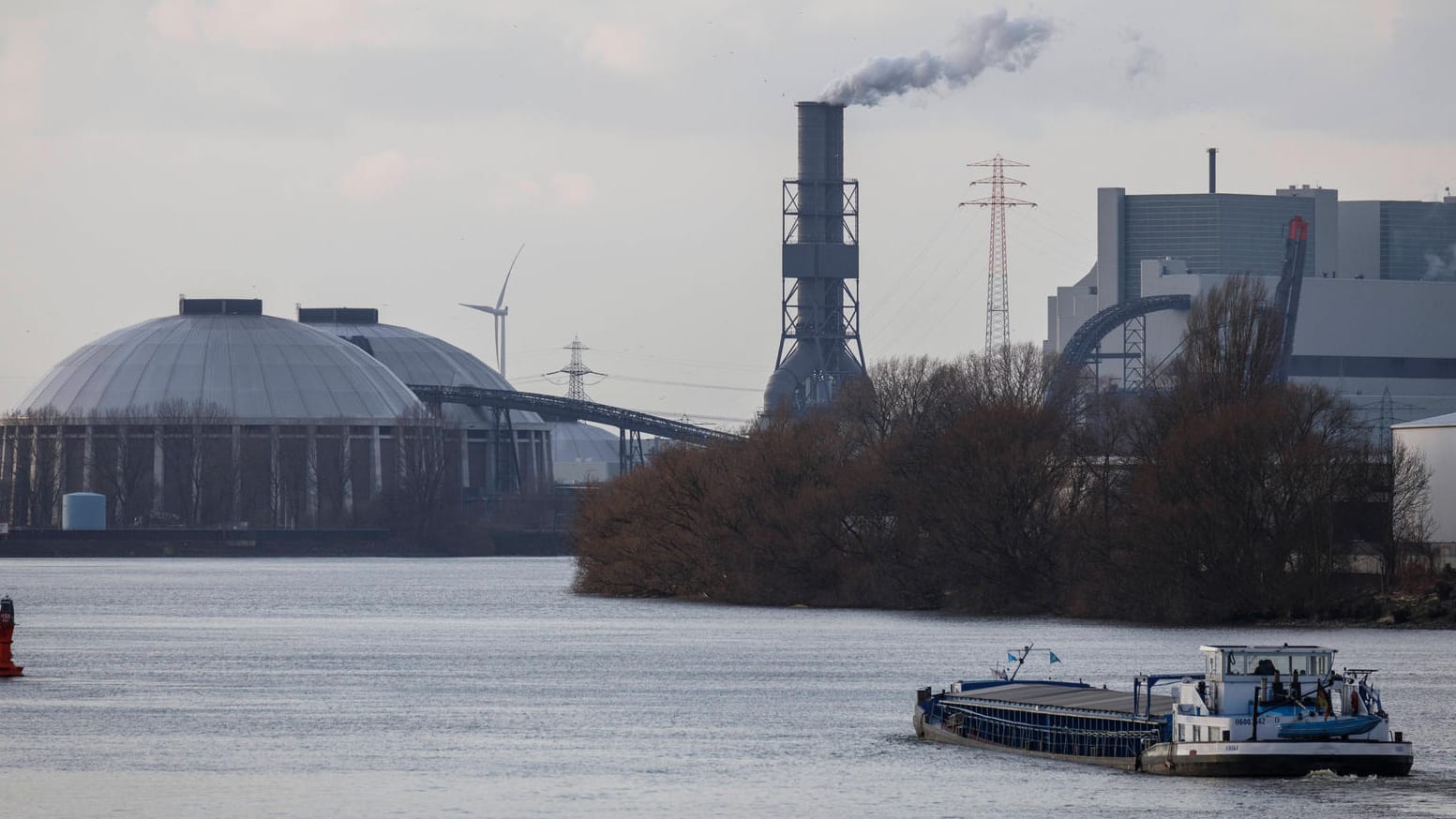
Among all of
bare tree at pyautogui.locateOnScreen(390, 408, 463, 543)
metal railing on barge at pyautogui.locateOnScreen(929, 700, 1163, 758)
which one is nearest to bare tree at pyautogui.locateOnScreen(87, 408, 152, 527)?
bare tree at pyautogui.locateOnScreen(390, 408, 463, 543)

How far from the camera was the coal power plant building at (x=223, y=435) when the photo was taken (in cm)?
15525

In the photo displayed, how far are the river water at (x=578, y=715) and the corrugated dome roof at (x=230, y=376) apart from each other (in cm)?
8334

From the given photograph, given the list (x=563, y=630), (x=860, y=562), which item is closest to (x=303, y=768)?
(x=563, y=630)

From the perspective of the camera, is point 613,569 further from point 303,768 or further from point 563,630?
point 303,768

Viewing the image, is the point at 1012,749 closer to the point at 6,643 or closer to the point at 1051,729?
the point at 1051,729

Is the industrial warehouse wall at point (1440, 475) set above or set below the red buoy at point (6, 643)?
above

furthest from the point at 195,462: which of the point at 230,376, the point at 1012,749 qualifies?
the point at 1012,749

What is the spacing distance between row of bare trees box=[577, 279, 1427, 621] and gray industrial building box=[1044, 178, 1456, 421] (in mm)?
50193

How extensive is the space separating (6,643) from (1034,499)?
3266 cm

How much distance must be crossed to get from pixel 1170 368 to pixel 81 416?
319 feet

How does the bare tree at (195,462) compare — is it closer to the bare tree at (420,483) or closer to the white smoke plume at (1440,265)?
the bare tree at (420,483)

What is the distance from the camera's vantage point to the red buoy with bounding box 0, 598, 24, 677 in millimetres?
51625

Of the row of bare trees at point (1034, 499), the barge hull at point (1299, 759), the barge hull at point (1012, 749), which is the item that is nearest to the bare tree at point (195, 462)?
the row of bare trees at point (1034, 499)

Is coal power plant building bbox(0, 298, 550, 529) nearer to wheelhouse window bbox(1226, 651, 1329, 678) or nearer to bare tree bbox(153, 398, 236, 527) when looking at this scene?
bare tree bbox(153, 398, 236, 527)
